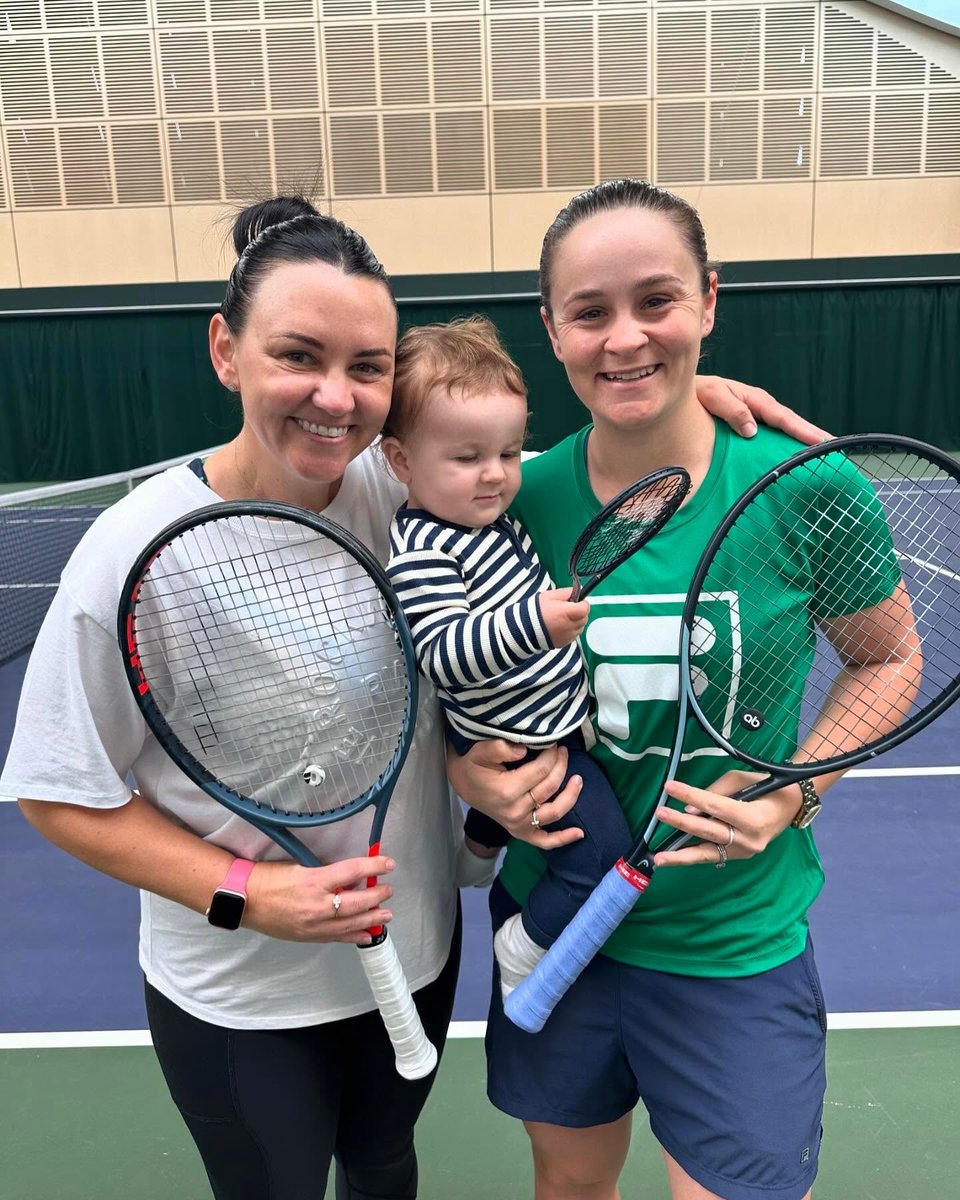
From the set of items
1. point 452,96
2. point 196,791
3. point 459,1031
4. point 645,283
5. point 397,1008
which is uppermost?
point 452,96

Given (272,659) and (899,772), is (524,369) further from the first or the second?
(272,659)

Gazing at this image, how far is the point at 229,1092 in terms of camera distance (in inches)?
56.7

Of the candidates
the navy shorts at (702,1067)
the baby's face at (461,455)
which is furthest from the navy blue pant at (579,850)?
the baby's face at (461,455)

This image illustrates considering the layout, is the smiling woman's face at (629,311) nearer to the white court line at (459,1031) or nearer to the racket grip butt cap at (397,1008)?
the racket grip butt cap at (397,1008)

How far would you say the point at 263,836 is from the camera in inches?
55.7

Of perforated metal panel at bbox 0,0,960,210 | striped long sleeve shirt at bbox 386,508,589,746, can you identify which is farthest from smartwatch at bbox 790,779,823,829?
perforated metal panel at bbox 0,0,960,210

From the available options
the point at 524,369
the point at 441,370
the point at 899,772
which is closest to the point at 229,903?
the point at 441,370

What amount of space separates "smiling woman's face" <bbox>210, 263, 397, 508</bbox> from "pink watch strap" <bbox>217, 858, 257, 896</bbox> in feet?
1.74

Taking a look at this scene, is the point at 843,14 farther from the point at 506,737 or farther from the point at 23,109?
the point at 506,737

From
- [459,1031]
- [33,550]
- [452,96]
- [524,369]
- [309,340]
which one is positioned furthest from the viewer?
[524,369]

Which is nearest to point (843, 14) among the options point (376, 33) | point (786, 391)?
point (786, 391)

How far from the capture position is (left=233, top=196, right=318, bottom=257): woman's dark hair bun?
4.80 ft

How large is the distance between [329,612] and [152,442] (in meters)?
14.3

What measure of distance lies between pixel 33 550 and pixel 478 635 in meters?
8.16
